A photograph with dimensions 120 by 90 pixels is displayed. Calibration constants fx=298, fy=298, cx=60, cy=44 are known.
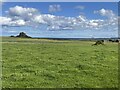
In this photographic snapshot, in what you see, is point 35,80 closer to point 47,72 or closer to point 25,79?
point 25,79

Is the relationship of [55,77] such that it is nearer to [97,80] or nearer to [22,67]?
[97,80]

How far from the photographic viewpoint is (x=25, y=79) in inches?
827

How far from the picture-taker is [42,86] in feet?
62.6

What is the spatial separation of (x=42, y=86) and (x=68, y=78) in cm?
325

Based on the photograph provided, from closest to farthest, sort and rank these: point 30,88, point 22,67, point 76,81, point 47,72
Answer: point 30,88 < point 76,81 < point 47,72 < point 22,67

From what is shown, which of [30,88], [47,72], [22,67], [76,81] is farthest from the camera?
[22,67]

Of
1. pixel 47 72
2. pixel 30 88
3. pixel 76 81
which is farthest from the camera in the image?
pixel 47 72

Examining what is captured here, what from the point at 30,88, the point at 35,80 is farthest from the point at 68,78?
the point at 30,88

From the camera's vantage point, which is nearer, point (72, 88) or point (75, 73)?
point (72, 88)

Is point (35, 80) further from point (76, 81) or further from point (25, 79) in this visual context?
point (76, 81)

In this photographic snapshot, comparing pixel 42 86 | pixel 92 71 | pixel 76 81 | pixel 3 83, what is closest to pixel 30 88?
pixel 42 86

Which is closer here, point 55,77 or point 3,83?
point 3,83

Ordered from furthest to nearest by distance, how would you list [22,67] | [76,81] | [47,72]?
1. [22,67]
2. [47,72]
3. [76,81]

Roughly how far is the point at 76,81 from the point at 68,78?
43.7 inches
